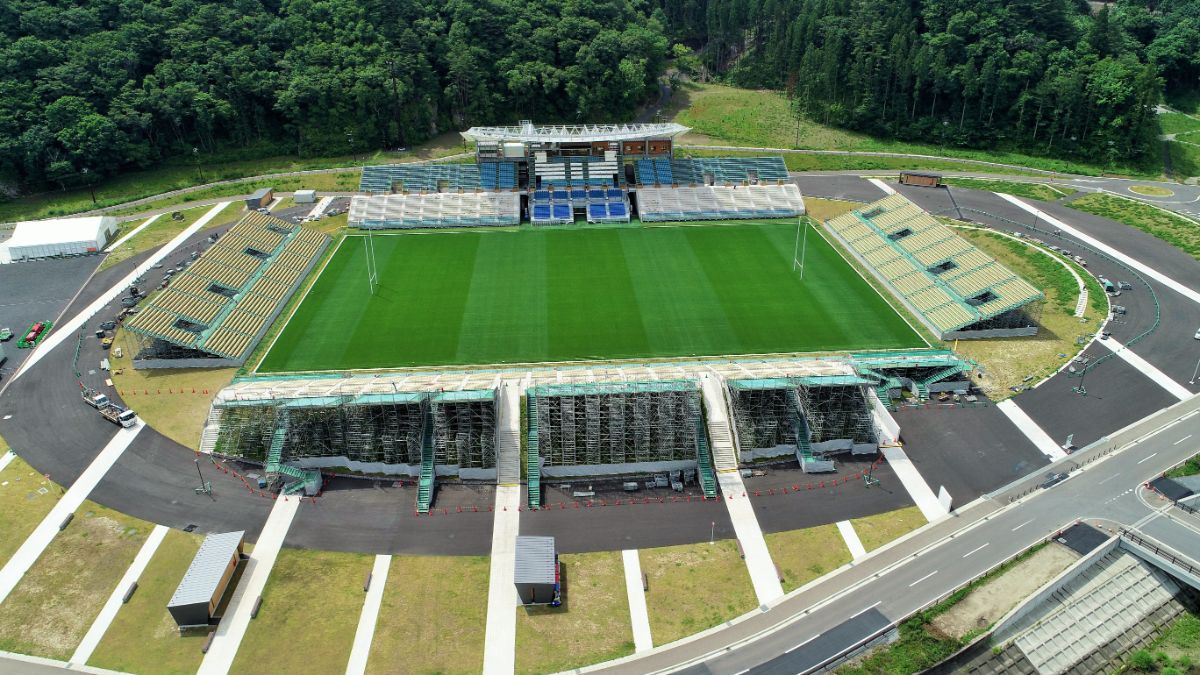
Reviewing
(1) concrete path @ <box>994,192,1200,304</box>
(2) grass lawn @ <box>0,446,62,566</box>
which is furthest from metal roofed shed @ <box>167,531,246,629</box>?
(1) concrete path @ <box>994,192,1200,304</box>

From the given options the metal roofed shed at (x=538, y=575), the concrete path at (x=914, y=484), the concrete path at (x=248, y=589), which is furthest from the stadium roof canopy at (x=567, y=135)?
the metal roofed shed at (x=538, y=575)

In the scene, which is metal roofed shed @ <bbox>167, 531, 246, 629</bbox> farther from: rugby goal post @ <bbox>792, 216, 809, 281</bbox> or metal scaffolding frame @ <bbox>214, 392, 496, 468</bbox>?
rugby goal post @ <bbox>792, 216, 809, 281</bbox>

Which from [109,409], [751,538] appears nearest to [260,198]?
[109,409]

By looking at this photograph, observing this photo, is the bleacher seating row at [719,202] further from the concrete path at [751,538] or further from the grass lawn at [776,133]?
the concrete path at [751,538]

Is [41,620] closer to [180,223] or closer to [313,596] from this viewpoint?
[313,596]

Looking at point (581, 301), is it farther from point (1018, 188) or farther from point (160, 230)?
point (1018, 188)

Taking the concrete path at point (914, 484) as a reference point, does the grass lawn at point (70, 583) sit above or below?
below

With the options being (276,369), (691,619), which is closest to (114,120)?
(276,369)
